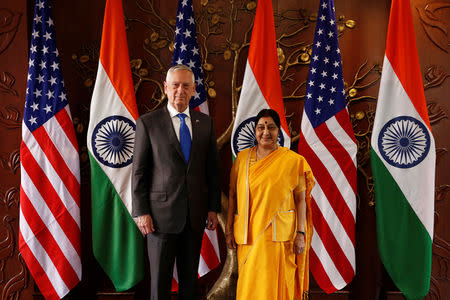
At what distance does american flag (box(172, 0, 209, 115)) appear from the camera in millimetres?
2561

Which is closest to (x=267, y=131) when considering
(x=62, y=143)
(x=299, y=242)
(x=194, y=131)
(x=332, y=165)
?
(x=194, y=131)

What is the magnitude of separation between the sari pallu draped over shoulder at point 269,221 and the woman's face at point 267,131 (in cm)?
8

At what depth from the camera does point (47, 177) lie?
94.7 inches

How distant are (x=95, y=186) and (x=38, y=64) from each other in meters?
0.89

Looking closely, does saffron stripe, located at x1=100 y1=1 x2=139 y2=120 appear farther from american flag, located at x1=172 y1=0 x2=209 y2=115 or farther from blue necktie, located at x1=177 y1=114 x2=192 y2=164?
blue necktie, located at x1=177 y1=114 x2=192 y2=164

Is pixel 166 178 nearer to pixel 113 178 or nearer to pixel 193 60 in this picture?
pixel 113 178

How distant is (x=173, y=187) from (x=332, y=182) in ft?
3.89

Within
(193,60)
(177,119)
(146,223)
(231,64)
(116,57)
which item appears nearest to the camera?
(146,223)

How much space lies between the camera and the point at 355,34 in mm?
2807

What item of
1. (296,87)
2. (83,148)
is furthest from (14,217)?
(296,87)

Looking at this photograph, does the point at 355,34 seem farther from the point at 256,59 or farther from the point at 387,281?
the point at 387,281

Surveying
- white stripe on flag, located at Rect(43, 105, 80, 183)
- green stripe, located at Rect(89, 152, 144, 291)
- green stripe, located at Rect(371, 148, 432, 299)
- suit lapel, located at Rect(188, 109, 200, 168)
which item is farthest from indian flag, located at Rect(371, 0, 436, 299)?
white stripe on flag, located at Rect(43, 105, 80, 183)

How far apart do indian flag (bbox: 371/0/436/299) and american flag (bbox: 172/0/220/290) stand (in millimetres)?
1139

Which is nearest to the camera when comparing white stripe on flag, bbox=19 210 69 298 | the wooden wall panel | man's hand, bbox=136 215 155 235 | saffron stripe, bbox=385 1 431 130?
man's hand, bbox=136 215 155 235
